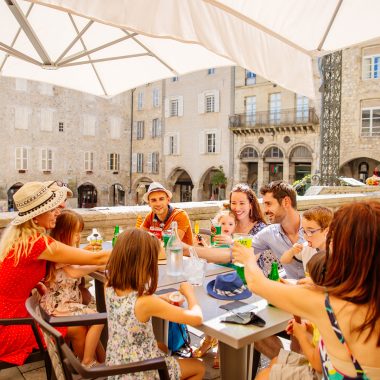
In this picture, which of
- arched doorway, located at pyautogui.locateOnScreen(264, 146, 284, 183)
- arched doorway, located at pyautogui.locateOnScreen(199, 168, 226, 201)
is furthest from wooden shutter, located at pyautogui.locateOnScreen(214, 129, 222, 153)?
arched doorway, located at pyautogui.locateOnScreen(264, 146, 284, 183)

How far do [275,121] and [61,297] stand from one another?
24625 millimetres

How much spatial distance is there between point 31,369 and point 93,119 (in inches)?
1147

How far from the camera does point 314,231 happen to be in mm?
2840

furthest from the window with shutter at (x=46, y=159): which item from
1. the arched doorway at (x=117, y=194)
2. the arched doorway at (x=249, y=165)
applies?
the arched doorway at (x=249, y=165)

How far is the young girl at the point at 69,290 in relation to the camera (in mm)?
2592

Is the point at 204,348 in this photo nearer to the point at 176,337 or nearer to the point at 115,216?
the point at 176,337

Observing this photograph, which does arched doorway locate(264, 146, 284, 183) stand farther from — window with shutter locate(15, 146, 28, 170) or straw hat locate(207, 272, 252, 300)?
straw hat locate(207, 272, 252, 300)

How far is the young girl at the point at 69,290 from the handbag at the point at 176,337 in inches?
26.0

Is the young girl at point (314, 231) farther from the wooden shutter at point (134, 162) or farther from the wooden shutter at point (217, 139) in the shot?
the wooden shutter at point (134, 162)

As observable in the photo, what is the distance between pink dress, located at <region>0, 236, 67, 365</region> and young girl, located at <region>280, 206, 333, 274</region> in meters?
1.67

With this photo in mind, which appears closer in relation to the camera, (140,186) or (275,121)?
Answer: (275,121)

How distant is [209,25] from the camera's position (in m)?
2.69

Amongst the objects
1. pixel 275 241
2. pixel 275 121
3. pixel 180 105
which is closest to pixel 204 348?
pixel 275 241

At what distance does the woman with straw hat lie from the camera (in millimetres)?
2402
